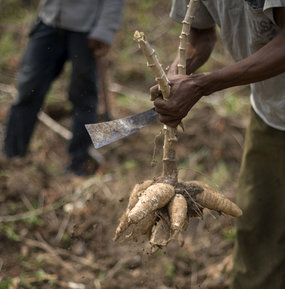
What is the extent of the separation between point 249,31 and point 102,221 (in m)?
1.62

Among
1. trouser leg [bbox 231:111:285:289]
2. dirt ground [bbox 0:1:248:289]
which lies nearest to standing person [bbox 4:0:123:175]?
dirt ground [bbox 0:1:248:289]

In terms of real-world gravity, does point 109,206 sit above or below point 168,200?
below

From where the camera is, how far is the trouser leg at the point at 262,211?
2283mm

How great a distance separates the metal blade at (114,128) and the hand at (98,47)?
1.59m

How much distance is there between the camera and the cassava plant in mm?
1927

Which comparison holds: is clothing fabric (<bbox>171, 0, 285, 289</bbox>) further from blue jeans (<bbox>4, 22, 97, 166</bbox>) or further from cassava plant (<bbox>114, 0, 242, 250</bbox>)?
blue jeans (<bbox>4, 22, 97, 166</bbox>)

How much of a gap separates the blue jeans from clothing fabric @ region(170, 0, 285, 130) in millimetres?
1421

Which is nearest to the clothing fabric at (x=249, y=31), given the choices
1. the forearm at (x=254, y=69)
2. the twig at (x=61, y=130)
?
the forearm at (x=254, y=69)

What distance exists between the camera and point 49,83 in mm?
3709

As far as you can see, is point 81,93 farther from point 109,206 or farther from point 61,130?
point 109,206

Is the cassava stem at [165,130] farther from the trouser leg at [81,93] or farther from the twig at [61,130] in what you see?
the twig at [61,130]

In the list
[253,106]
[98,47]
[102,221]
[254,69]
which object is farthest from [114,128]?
[98,47]

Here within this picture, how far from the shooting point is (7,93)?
4.49 metres

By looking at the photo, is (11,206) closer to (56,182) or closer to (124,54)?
(56,182)
